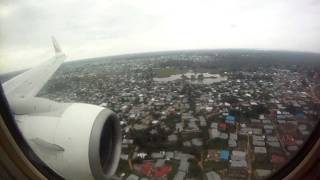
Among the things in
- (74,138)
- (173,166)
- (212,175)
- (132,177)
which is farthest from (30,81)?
(212,175)

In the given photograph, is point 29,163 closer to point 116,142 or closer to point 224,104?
point 116,142

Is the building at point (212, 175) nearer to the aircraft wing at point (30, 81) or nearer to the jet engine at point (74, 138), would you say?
the jet engine at point (74, 138)

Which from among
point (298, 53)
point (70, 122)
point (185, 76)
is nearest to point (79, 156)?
point (70, 122)

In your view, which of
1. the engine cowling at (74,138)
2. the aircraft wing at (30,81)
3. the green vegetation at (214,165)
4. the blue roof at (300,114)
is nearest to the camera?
the blue roof at (300,114)

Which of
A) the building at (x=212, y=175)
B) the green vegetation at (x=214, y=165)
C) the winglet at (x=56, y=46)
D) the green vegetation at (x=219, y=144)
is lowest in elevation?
the building at (x=212, y=175)

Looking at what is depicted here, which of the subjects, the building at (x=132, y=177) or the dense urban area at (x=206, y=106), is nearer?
the dense urban area at (x=206, y=106)

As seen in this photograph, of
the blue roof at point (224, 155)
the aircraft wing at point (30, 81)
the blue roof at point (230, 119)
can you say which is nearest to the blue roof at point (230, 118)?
the blue roof at point (230, 119)

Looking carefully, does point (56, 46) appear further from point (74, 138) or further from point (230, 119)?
point (230, 119)
